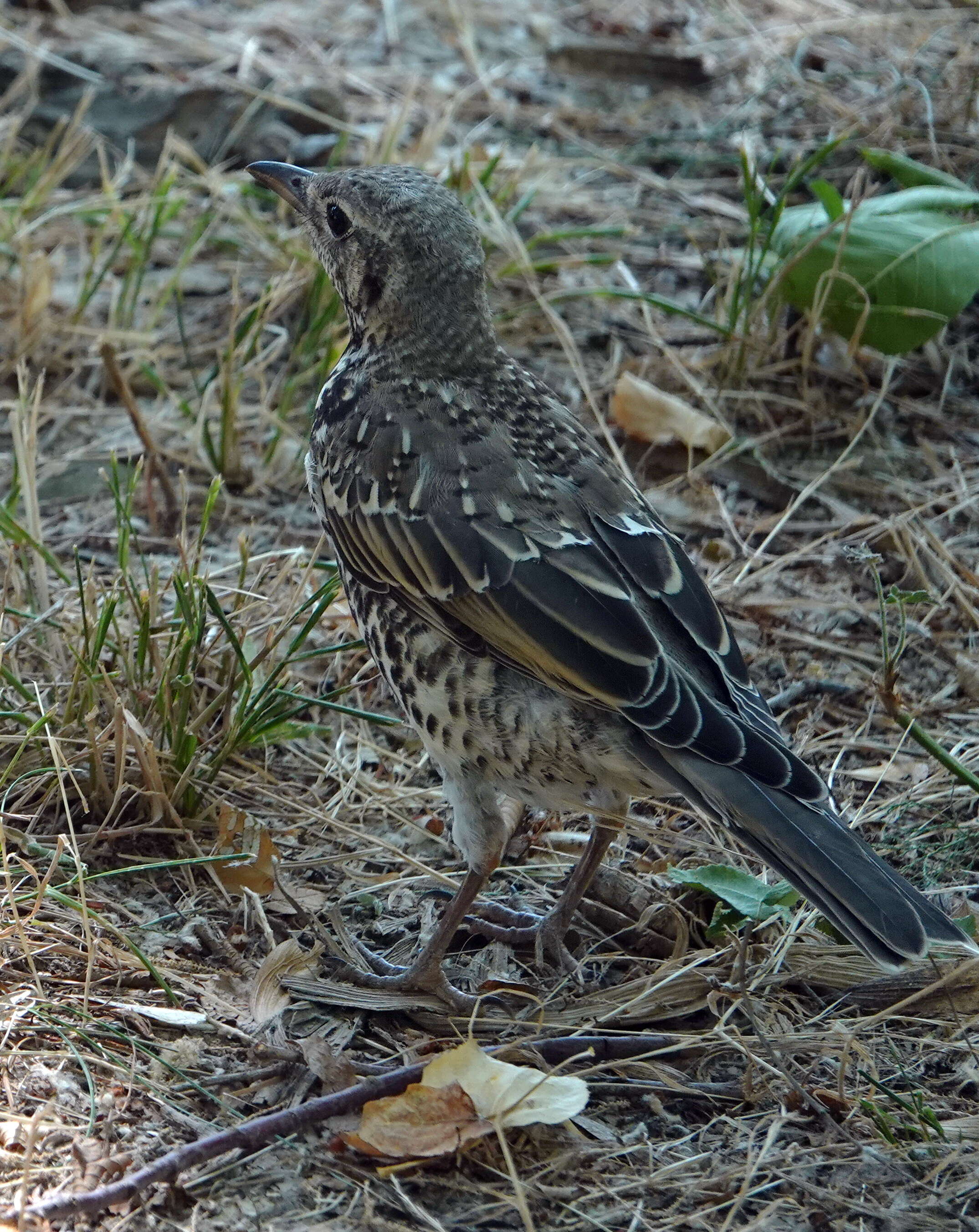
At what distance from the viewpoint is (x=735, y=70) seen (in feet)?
24.4

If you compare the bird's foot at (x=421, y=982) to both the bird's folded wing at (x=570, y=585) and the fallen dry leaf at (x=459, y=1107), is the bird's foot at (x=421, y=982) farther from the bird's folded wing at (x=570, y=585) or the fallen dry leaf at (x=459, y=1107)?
the bird's folded wing at (x=570, y=585)

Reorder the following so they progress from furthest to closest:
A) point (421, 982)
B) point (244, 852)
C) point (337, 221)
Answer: point (337, 221) → point (244, 852) → point (421, 982)

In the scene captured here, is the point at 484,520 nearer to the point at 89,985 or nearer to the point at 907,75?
the point at 89,985

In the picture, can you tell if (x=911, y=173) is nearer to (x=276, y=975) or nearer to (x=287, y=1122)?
(x=276, y=975)

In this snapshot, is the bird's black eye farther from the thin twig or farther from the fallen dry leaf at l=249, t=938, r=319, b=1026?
the thin twig

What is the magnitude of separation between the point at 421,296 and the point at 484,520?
27.2 inches

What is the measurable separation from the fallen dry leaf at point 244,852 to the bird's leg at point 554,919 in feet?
1.65

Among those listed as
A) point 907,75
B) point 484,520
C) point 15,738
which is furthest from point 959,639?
point 907,75

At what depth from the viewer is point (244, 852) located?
3453 mm

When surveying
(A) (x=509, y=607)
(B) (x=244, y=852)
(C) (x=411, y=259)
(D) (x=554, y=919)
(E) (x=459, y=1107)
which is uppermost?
(C) (x=411, y=259)

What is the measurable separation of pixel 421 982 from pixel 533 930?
0.34 m

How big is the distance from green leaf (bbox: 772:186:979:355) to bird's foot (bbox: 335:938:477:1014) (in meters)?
2.77

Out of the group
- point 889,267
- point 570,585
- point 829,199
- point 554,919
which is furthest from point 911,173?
point 554,919

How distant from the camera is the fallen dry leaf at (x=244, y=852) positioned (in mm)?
3348
